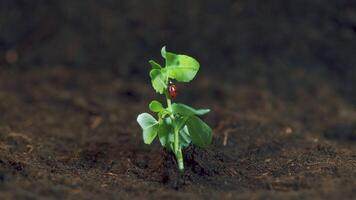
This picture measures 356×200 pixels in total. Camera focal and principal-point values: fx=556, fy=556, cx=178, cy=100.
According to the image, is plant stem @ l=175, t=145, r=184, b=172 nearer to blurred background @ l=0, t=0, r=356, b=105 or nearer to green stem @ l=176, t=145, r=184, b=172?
green stem @ l=176, t=145, r=184, b=172

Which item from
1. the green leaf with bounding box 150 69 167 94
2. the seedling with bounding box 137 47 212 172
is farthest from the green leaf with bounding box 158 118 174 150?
the green leaf with bounding box 150 69 167 94

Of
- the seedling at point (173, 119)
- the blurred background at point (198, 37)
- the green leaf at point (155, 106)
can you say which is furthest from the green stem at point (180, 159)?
the blurred background at point (198, 37)

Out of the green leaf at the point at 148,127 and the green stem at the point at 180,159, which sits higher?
the green leaf at the point at 148,127

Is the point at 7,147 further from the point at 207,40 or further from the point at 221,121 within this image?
the point at 207,40

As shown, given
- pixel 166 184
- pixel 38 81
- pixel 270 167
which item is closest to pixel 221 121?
pixel 270 167

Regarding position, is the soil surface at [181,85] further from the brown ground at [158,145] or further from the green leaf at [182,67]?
the green leaf at [182,67]

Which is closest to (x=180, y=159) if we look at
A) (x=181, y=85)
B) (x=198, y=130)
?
(x=198, y=130)

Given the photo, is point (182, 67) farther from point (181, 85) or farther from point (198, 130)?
point (181, 85)
